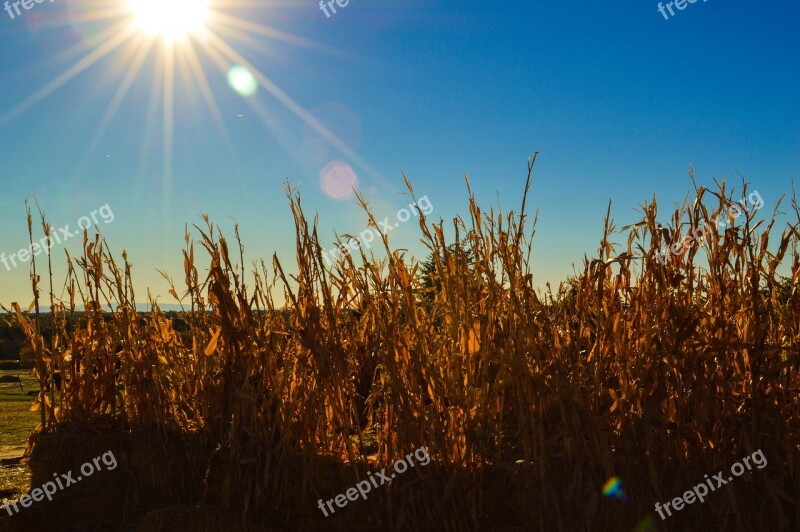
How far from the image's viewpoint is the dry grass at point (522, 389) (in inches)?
80.7

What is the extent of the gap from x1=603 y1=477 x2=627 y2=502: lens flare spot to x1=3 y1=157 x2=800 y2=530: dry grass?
0.03 m

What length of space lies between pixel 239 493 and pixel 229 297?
760 mm

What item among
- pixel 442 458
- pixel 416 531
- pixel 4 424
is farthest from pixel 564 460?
pixel 4 424

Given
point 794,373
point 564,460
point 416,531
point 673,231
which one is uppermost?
point 673,231

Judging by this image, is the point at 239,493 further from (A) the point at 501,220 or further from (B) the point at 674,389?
(B) the point at 674,389

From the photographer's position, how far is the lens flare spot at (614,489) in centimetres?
201

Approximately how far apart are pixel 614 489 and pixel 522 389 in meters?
0.43

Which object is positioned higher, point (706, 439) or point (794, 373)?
point (794, 373)

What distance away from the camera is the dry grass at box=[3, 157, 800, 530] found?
2049mm

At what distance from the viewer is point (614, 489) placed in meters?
2.02

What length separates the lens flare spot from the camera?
2012 millimetres

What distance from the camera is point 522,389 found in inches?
83.4

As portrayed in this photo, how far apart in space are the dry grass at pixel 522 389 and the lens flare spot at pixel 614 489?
0.03 metres

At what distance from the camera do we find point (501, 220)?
2.21 metres
